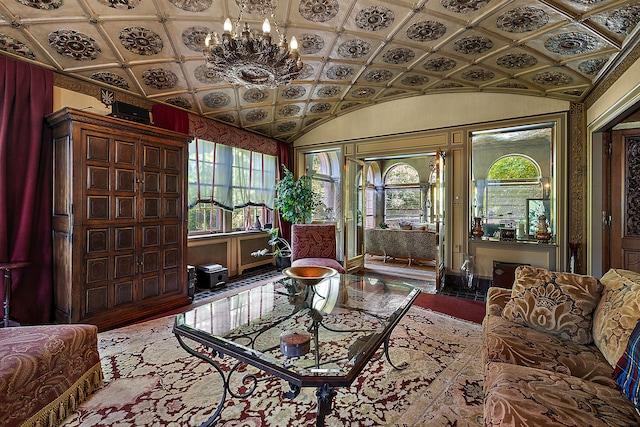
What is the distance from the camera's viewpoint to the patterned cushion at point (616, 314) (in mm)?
1395

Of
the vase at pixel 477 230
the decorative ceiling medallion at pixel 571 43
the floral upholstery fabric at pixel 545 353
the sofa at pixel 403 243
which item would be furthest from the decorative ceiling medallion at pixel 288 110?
the floral upholstery fabric at pixel 545 353

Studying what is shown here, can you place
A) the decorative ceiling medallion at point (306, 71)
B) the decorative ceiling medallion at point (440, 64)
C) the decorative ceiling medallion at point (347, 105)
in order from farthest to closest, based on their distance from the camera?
1. the decorative ceiling medallion at point (347, 105)
2. the decorative ceiling medallion at point (306, 71)
3. the decorative ceiling medallion at point (440, 64)

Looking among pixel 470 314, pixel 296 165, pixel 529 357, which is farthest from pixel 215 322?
pixel 296 165

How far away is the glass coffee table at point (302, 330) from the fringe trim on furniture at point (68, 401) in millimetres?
712

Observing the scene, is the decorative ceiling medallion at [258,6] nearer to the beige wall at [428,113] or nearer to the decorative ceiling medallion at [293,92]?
the decorative ceiling medallion at [293,92]

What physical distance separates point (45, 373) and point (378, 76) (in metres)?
4.39

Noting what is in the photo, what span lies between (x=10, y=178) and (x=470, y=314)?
16.4 ft

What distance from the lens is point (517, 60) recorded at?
10.6ft

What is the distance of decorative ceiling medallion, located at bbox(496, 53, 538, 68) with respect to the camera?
312cm

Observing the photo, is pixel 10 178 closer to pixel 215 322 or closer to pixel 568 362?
pixel 215 322

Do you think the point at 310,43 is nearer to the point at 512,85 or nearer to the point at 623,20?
the point at 623,20

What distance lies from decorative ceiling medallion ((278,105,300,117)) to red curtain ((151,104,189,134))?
148 centimetres

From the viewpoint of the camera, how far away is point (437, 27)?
2.79 m

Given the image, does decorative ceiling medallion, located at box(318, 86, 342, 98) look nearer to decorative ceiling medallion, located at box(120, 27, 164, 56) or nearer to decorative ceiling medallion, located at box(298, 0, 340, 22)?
decorative ceiling medallion, located at box(298, 0, 340, 22)
